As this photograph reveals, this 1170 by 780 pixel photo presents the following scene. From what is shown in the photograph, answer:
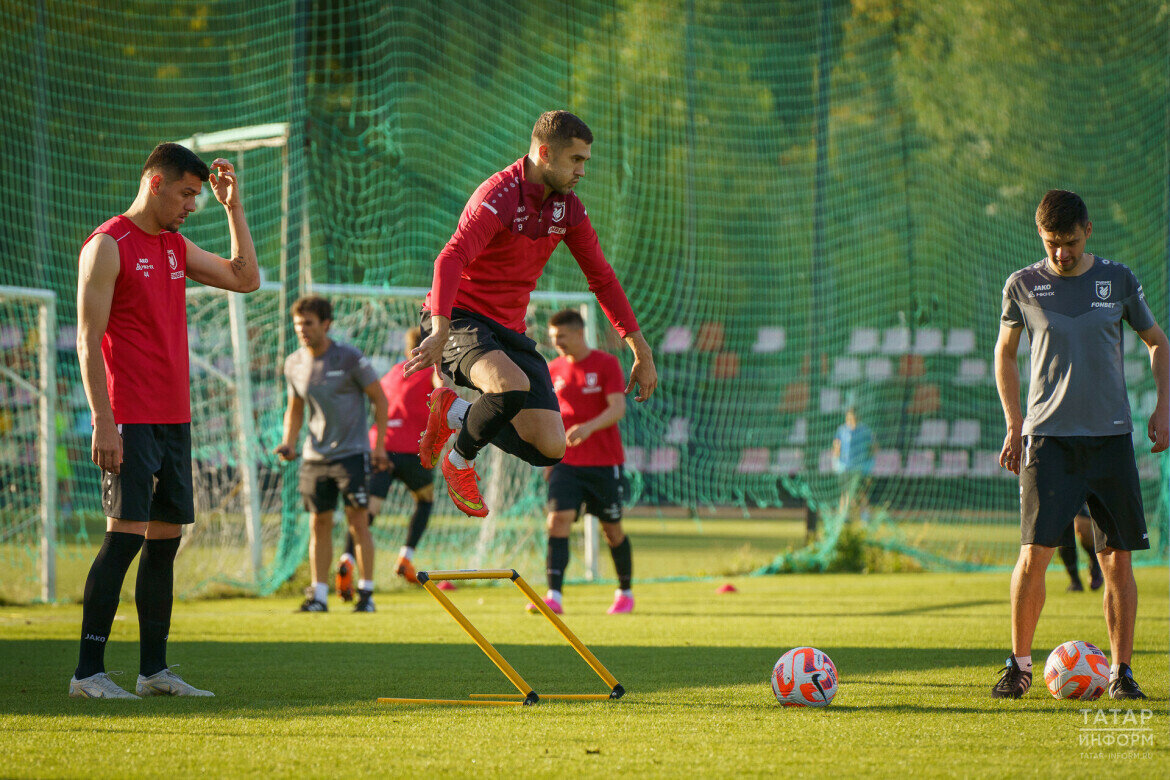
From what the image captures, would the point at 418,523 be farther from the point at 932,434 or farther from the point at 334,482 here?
the point at 932,434

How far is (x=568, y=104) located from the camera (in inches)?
754

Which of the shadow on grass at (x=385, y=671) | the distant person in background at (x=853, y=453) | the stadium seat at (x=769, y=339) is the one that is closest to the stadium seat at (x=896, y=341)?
the stadium seat at (x=769, y=339)

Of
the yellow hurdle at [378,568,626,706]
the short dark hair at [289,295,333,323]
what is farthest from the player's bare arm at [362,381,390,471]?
the yellow hurdle at [378,568,626,706]

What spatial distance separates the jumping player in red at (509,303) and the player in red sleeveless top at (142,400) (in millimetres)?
1141

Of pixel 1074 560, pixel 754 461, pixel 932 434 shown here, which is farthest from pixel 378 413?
pixel 932 434

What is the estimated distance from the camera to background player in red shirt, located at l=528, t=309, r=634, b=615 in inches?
368

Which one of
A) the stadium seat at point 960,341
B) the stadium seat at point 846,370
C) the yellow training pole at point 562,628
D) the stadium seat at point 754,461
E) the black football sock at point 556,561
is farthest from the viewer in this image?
the stadium seat at point 960,341

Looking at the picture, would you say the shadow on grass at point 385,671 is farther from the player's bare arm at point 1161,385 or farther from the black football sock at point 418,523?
the black football sock at point 418,523

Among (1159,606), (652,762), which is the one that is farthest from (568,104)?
(652,762)

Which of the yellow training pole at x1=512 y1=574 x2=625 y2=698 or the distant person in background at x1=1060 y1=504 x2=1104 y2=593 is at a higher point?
the yellow training pole at x1=512 y1=574 x2=625 y2=698

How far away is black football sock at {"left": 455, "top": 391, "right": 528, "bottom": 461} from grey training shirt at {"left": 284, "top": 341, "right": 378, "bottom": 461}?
372 centimetres

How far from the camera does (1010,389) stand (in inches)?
212

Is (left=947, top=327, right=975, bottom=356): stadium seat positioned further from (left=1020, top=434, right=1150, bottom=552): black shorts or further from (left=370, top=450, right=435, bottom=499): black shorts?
(left=1020, top=434, right=1150, bottom=552): black shorts

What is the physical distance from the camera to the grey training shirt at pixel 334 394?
9.25m
